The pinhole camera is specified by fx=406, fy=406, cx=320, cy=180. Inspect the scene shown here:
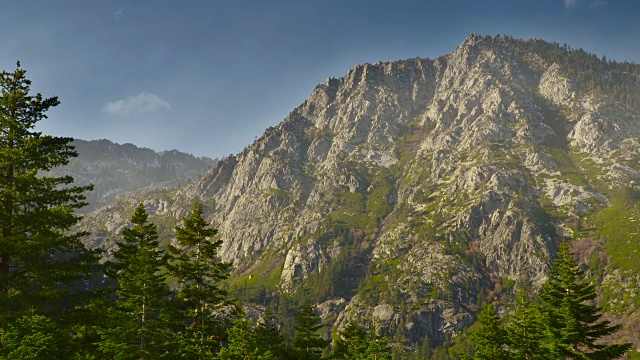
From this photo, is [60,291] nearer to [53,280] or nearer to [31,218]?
[53,280]

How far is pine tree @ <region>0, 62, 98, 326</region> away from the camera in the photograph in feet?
86.1

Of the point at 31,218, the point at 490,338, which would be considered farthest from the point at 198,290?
the point at 490,338

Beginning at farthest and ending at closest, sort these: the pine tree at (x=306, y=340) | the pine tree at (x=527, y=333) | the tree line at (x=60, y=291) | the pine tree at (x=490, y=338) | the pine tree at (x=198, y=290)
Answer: the pine tree at (x=306, y=340)
the pine tree at (x=490, y=338)
the pine tree at (x=527, y=333)
the pine tree at (x=198, y=290)
the tree line at (x=60, y=291)

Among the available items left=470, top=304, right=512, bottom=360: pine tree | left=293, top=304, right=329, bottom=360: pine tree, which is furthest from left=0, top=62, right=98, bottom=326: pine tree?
left=470, top=304, right=512, bottom=360: pine tree

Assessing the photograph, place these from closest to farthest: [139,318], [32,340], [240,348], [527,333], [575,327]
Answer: [32,340], [240,348], [139,318], [575,327], [527,333]

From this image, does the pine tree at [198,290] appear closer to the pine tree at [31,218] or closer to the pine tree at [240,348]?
the pine tree at [240,348]

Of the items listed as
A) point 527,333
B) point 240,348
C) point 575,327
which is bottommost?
point 240,348

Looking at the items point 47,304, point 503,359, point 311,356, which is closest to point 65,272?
point 47,304

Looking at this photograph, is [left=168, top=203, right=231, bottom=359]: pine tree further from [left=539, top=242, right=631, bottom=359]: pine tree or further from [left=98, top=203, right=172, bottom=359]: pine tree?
[left=539, top=242, right=631, bottom=359]: pine tree

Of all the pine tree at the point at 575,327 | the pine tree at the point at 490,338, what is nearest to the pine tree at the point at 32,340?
the pine tree at the point at 490,338

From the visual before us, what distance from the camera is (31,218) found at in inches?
1068

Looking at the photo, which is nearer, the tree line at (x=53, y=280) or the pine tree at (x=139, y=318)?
the tree line at (x=53, y=280)

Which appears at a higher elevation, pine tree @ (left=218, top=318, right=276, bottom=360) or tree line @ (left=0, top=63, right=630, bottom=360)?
tree line @ (left=0, top=63, right=630, bottom=360)

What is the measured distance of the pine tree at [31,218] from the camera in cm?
2625
